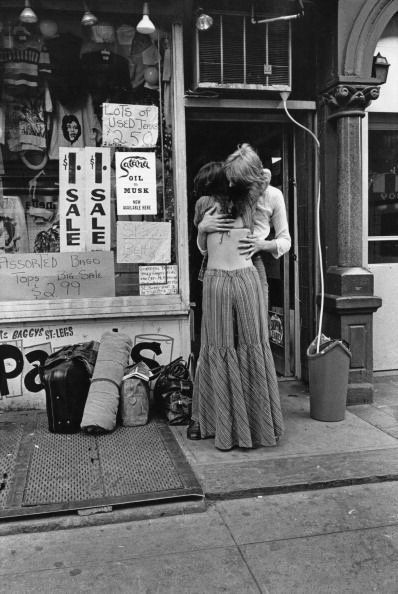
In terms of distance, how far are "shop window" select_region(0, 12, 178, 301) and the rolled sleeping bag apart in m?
0.61

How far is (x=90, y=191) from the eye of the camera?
5727 millimetres

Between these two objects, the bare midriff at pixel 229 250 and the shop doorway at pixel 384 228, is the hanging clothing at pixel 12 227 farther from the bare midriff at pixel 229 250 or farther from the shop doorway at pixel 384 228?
the shop doorway at pixel 384 228

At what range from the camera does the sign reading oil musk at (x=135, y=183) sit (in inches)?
226

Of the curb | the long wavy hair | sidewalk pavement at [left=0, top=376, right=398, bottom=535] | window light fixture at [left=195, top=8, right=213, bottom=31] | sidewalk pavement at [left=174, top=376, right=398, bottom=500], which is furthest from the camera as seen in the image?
window light fixture at [left=195, top=8, right=213, bottom=31]

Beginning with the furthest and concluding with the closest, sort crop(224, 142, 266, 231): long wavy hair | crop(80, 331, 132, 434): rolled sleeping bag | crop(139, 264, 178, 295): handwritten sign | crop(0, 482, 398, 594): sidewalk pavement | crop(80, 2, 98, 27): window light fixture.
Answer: crop(139, 264, 178, 295): handwritten sign, crop(80, 2, 98, 27): window light fixture, crop(80, 331, 132, 434): rolled sleeping bag, crop(224, 142, 266, 231): long wavy hair, crop(0, 482, 398, 594): sidewalk pavement

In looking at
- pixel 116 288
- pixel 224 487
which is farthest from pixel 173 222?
pixel 224 487

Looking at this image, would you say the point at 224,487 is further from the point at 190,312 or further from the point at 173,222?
the point at 173,222

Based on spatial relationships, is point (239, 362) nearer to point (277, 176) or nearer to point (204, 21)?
point (277, 176)

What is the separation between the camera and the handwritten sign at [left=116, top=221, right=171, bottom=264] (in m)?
5.80

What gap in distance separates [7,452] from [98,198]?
244cm

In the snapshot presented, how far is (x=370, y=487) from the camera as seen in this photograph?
4.14 meters

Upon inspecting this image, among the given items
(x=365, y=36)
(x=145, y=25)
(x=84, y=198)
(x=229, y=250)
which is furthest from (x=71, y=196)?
(x=365, y=36)

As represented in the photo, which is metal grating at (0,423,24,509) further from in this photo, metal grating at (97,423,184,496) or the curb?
metal grating at (97,423,184,496)

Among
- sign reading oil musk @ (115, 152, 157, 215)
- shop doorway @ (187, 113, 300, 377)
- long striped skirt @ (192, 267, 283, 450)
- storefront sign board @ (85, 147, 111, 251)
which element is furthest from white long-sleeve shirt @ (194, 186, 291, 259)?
shop doorway @ (187, 113, 300, 377)
